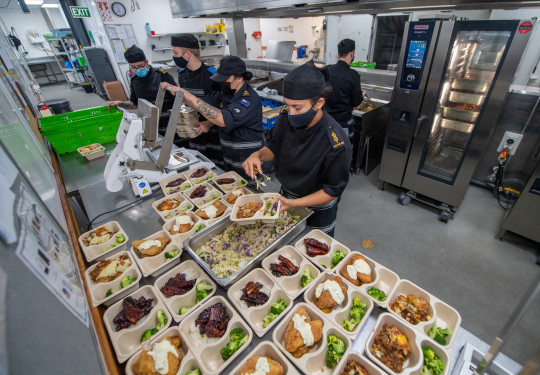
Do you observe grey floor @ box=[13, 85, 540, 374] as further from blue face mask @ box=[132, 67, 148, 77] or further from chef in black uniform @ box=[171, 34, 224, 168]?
blue face mask @ box=[132, 67, 148, 77]

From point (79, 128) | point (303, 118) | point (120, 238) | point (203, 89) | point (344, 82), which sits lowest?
point (120, 238)

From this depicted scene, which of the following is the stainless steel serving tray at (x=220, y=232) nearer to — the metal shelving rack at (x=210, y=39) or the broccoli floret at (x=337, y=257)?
the broccoli floret at (x=337, y=257)

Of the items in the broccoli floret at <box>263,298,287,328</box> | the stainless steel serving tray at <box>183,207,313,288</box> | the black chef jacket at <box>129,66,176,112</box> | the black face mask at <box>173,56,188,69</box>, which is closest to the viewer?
the broccoli floret at <box>263,298,287,328</box>

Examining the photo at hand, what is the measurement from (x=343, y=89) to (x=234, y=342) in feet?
11.1

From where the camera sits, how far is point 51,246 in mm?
865

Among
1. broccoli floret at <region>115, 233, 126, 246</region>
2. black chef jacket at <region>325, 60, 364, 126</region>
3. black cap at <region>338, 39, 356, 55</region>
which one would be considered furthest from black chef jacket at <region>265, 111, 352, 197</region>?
black cap at <region>338, 39, 356, 55</region>

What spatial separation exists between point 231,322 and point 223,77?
79.0 inches

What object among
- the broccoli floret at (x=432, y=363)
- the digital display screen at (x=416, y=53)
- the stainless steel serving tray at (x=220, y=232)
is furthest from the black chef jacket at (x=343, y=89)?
the broccoli floret at (x=432, y=363)

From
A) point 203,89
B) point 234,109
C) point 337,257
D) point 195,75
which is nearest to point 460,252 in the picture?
point 337,257

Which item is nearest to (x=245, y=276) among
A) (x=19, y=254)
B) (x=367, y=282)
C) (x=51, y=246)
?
(x=367, y=282)

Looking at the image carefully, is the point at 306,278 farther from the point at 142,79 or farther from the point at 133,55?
the point at 142,79

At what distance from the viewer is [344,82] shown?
3.49 m

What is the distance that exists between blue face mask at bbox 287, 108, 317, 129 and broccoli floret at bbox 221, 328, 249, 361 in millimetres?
1193

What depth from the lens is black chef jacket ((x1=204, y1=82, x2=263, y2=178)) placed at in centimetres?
243
